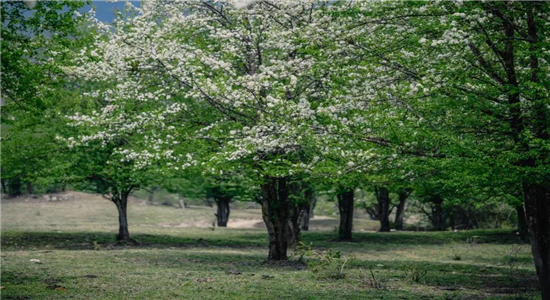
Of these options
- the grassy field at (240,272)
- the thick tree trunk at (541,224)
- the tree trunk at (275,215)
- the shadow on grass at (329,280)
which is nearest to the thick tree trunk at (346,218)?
the grassy field at (240,272)

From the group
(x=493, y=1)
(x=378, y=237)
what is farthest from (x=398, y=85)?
(x=378, y=237)

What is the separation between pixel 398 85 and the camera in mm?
12383

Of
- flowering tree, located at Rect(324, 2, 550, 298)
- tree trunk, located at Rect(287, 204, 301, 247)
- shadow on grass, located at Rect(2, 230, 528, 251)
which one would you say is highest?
flowering tree, located at Rect(324, 2, 550, 298)

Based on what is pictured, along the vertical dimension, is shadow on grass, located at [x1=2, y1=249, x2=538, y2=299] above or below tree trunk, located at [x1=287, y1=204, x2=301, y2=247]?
below

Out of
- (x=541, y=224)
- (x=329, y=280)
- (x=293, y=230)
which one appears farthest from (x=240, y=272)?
(x=293, y=230)

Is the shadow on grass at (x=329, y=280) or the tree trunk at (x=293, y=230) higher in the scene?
the tree trunk at (x=293, y=230)

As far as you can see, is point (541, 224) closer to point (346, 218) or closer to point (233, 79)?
point (233, 79)

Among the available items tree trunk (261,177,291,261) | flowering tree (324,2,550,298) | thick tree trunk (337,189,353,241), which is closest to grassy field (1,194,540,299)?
tree trunk (261,177,291,261)

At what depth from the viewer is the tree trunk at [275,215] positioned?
21703 millimetres

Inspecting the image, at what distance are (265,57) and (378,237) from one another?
2279cm

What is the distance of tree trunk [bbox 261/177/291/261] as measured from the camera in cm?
2170

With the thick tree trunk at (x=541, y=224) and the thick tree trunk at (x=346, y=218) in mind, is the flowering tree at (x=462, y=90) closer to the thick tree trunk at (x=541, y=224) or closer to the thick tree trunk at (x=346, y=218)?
the thick tree trunk at (x=541, y=224)

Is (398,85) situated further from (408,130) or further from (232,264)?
(232,264)

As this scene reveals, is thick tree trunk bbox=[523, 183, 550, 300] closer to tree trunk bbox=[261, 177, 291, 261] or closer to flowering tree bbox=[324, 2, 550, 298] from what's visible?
flowering tree bbox=[324, 2, 550, 298]
